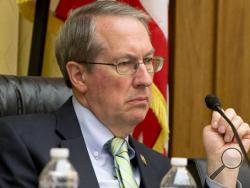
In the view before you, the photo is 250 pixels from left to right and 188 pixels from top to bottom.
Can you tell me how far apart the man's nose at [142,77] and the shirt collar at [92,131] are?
0.18 metres

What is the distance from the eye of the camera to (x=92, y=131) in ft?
6.56

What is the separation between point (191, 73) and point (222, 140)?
143 centimetres

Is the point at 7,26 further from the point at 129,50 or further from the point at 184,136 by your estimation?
the point at 129,50

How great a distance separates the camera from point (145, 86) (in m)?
1.98

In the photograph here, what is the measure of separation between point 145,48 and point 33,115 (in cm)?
42

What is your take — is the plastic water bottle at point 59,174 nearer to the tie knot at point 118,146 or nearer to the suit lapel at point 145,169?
the tie knot at point 118,146

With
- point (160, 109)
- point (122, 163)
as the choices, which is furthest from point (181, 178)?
point (160, 109)

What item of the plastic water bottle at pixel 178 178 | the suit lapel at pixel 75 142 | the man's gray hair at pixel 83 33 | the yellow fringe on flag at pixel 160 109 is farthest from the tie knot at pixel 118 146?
the yellow fringe on flag at pixel 160 109

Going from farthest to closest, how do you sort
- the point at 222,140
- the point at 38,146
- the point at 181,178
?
1. the point at 222,140
2. the point at 38,146
3. the point at 181,178

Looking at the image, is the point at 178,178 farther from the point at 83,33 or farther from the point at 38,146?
the point at 83,33

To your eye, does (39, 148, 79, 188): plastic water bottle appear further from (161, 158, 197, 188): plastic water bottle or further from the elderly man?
the elderly man

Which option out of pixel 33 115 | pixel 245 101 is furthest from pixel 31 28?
pixel 33 115

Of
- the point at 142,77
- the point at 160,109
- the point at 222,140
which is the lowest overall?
the point at 160,109

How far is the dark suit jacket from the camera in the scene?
1.79m
